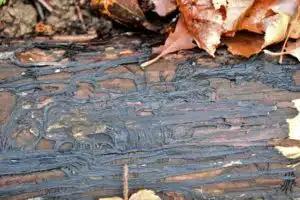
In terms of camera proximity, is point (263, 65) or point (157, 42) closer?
point (263, 65)

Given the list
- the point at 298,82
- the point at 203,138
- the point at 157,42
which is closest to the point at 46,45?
the point at 157,42

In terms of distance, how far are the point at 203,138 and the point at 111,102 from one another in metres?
0.38

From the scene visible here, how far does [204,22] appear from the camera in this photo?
1.60m

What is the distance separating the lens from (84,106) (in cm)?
149

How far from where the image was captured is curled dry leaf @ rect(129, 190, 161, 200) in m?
1.45

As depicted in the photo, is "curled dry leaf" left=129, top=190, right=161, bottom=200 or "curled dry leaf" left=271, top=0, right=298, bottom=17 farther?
"curled dry leaf" left=271, top=0, right=298, bottom=17

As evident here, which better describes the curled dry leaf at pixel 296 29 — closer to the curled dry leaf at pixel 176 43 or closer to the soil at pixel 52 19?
the curled dry leaf at pixel 176 43

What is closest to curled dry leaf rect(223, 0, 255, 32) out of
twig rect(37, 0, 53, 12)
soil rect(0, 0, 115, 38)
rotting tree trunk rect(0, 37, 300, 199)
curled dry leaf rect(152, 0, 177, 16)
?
rotting tree trunk rect(0, 37, 300, 199)

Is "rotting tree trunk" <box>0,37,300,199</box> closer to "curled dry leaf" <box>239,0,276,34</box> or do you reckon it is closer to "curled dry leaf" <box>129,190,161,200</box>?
"curled dry leaf" <box>129,190,161,200</box>

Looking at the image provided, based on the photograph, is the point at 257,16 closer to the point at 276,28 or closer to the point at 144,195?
the point at 276,28

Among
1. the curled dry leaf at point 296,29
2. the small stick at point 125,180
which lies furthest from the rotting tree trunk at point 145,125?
the curled dry leaf at point 296,29

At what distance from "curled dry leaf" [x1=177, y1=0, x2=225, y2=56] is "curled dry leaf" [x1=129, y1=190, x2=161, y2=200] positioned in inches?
23.7

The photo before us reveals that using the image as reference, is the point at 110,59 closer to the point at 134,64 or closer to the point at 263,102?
the point at 134,64

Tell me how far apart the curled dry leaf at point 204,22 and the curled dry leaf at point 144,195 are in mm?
601
